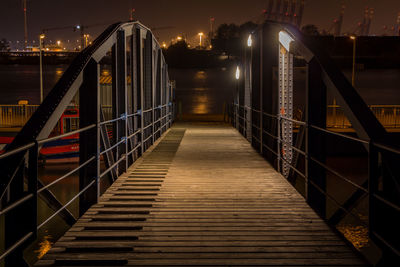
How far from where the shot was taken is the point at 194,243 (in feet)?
13.7

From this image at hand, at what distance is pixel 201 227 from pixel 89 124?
2109 millimetres

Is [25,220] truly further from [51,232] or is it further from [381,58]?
[381,58]

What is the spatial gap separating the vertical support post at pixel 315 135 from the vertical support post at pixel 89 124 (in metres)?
2.63

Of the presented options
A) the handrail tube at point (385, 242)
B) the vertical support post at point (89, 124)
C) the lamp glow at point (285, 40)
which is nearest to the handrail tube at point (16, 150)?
the vertical support post at point (89, 124)

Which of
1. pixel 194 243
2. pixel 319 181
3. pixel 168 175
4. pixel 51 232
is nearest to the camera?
pixel 194 243

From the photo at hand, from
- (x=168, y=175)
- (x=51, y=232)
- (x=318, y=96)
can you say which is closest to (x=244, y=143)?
(x=168, y=175)

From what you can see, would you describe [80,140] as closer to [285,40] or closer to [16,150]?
[16,150]

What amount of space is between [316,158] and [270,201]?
2.56 feet

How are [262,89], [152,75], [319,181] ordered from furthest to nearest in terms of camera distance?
[152,75] → [262,89] → [319,181]

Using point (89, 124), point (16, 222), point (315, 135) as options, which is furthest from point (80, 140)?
point (315, 135)

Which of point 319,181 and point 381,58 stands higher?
point 381,58

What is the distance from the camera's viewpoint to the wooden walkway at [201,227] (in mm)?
3812

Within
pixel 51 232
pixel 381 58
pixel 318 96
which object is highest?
pixel 381 58

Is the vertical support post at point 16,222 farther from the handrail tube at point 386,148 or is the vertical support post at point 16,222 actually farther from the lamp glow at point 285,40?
the lamp glow at point 285,40
